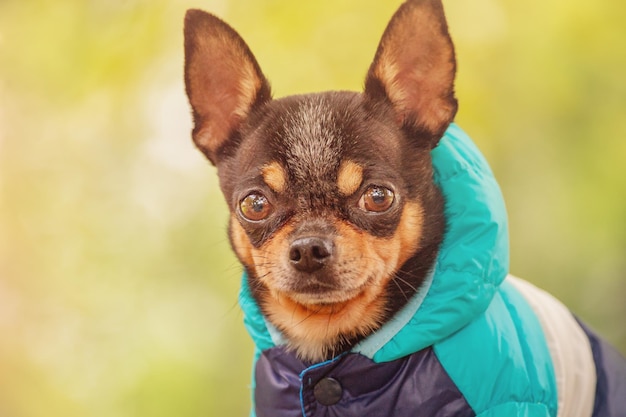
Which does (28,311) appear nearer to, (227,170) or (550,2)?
(227,170)

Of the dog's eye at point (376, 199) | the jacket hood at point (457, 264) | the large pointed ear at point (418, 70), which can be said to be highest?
the large pointed ear at point (418, 70)

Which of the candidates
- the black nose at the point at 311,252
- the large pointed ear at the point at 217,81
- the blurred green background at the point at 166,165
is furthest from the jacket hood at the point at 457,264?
the blurred green background at the point at 166,165

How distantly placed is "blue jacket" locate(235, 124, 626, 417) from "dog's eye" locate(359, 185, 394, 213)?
0.66ft

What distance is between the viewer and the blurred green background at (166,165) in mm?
2445

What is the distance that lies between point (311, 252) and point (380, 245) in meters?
0.18

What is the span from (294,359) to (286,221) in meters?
0.37

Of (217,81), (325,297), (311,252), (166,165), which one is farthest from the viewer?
(166,165)

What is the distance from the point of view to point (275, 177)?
158 cm

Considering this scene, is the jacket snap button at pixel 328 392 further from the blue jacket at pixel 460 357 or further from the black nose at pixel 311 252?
the black nose at pixel 311 252

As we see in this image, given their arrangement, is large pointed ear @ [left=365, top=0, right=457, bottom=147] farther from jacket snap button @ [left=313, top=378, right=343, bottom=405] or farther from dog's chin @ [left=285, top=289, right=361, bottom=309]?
jacket snap button @ [left=313, top=378, right=343, bottom=405]

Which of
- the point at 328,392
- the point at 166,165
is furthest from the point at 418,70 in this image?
the point at 166,165

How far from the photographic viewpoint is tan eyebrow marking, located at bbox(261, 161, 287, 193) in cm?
157

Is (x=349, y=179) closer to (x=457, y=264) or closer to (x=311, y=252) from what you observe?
(x=311, y=252)

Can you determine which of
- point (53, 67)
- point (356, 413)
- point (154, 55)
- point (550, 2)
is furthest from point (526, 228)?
point (53, 67)
